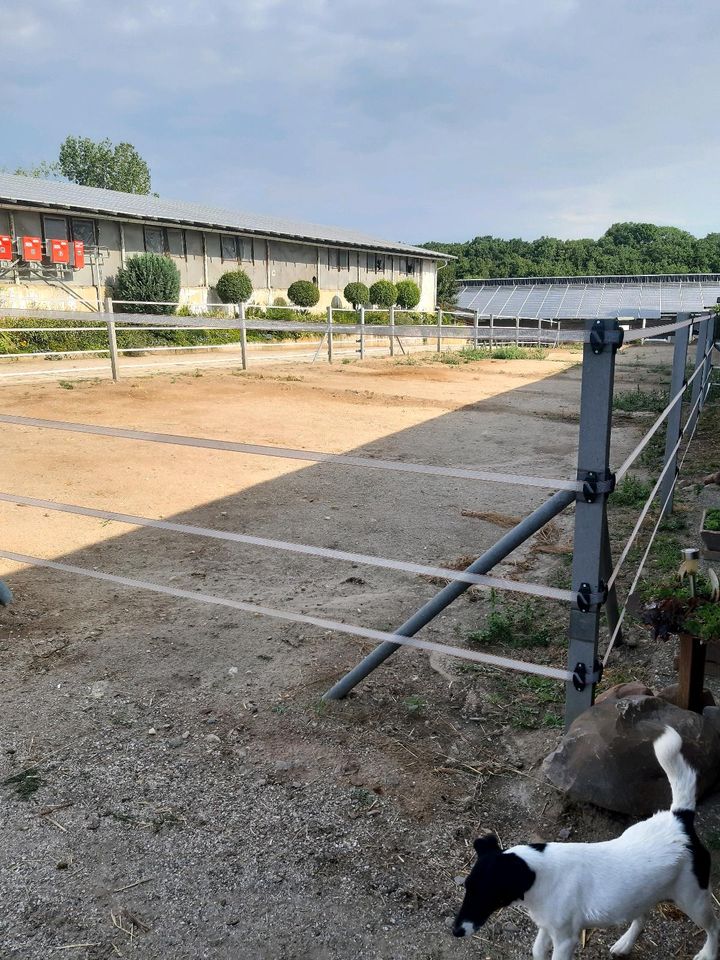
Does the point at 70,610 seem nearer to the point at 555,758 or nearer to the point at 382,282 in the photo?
the point at 555,758

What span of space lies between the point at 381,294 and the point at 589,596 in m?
Result: 33.3

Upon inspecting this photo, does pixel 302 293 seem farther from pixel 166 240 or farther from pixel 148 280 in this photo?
pixel 148 280

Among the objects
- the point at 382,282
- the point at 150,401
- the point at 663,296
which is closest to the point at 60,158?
the point at 382,282

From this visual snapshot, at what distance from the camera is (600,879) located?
141 cm

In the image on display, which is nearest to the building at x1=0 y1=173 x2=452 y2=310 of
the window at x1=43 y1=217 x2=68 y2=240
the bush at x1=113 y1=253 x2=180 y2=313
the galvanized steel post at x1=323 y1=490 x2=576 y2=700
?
the window at x1=43 y1=217 x2=68 y2=240

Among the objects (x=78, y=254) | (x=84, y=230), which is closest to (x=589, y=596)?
(x=78, y=254)

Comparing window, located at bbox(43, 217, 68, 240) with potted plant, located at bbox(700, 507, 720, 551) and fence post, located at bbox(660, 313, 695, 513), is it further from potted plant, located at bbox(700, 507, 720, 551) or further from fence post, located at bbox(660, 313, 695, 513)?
potted plant, located at bbox(700, 507, 720, 551)

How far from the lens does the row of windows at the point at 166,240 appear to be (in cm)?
2356

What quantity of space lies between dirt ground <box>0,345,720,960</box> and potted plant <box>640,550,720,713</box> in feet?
1.08

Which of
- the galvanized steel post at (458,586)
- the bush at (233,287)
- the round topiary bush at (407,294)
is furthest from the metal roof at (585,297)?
the galvanized steel post at (458,586)

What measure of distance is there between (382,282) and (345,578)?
Result: 32.1 m

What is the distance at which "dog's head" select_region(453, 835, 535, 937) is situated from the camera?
135 centimetres

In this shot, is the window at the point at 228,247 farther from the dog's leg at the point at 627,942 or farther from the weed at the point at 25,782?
the dog's leg at the point at 627,942

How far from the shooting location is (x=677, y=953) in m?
1.56
